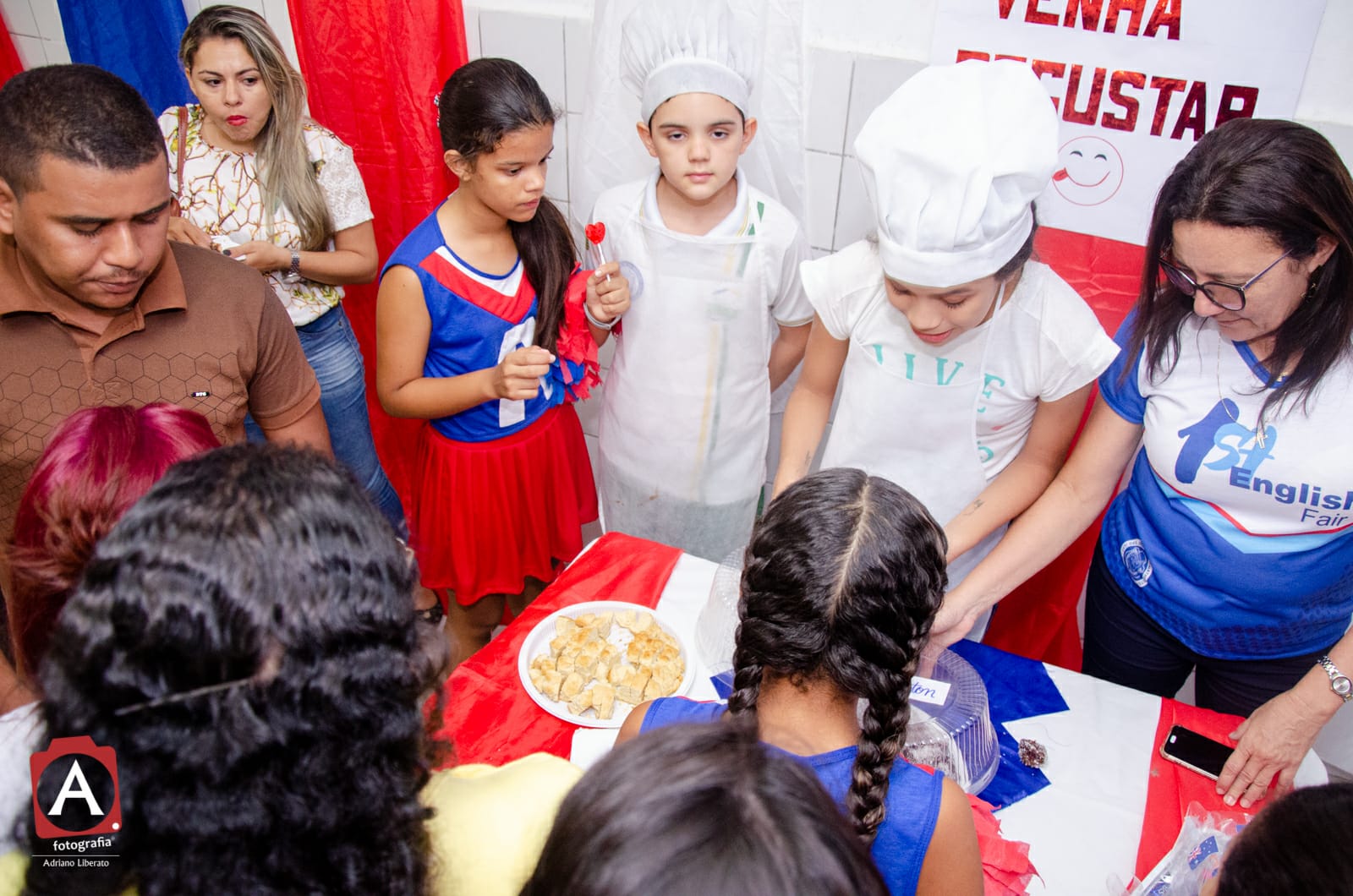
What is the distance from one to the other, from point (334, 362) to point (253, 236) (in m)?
0.42

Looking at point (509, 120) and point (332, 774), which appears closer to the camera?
point (332, 774)

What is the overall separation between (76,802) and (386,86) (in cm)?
253

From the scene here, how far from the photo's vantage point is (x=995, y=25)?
210 cm

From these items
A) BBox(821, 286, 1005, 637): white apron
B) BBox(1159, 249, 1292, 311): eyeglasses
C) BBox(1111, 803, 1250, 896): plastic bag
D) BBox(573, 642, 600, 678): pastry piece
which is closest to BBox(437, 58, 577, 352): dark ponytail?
BBox(821, 286, 1005, 637): white apron

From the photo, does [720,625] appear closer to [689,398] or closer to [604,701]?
[604,701]

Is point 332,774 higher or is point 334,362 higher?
point 332,774

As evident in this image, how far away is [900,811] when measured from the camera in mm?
1023

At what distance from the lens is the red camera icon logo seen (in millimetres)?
712

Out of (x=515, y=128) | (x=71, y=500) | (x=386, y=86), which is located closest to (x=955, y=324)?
(x=515, y=128)

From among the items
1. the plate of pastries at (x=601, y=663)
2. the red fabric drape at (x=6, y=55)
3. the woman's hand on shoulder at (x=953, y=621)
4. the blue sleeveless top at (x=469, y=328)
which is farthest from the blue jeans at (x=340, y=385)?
the red fabric drape at (x=6, y=55)

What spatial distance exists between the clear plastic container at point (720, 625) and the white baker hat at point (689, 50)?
111 centimetres

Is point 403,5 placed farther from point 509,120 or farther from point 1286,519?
point 1286,519

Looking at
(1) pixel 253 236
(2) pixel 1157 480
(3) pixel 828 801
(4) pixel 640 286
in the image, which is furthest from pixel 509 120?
(3) pixel 828 801

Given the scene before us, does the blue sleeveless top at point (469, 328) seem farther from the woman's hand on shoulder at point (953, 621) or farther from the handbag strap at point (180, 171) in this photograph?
the woman's hand on shoulder at point (953, 621)
